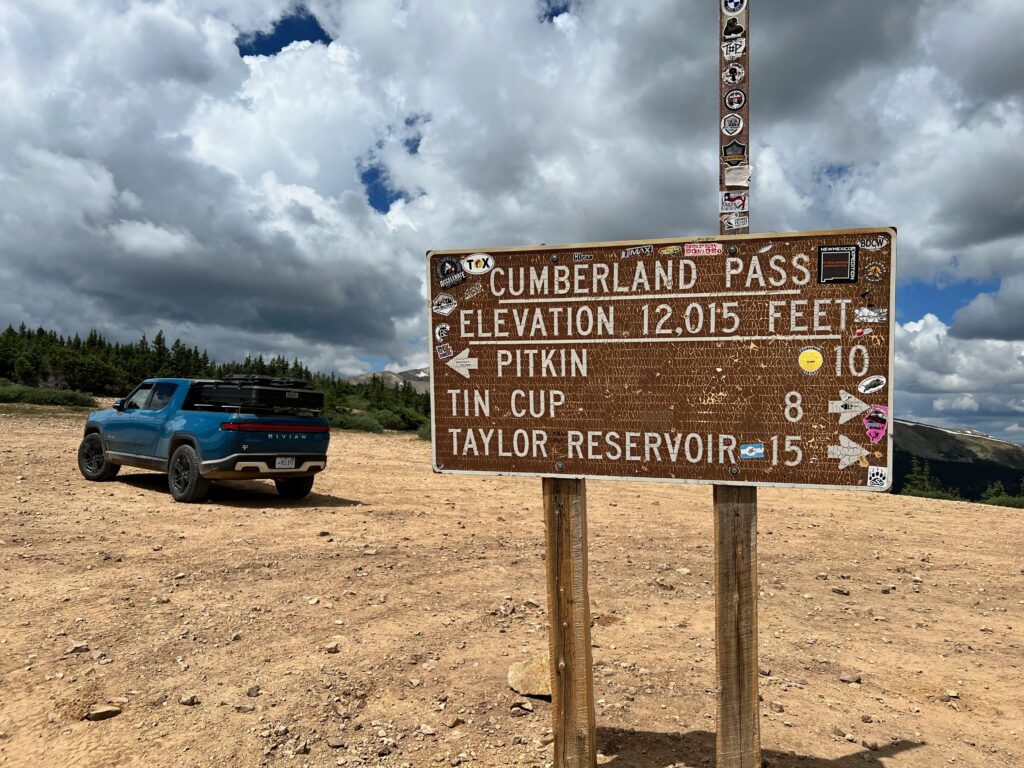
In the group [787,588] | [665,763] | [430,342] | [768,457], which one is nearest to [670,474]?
[768,457]

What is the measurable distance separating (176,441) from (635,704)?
→ 8.15m

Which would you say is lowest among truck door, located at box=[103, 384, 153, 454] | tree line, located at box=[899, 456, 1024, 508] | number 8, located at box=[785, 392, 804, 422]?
tree line, located at box=[899, 456, 1024, 508]

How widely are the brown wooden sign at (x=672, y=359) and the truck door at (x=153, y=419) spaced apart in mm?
8419

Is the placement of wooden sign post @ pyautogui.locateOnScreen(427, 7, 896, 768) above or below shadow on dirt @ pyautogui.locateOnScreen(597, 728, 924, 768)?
above

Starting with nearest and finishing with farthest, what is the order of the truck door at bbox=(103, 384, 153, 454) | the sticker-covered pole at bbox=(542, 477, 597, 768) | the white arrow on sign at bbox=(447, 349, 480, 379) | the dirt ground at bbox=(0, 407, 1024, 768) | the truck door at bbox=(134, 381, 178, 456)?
1. the sticker-covered pole at bbox=(542, 477, 597, 768)
2. the white arrow on sign at bbox=(447, 349, 480, 379)
3. the dirt ground at bbox=(0, 407, 1024, 768)
4. the truck door at bbox=(134, 381, 178, 456)
5. the truck door at bbox=(103, 384, 153, 454)

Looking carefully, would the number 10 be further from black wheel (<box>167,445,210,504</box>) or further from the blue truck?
black wheel (<box>167,445,210,504</box>)

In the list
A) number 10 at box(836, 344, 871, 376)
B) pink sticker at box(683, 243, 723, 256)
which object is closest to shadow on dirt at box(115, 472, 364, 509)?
pink sticker at box(683, 243, 723, 256)

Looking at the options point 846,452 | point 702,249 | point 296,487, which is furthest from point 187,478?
point 846,452

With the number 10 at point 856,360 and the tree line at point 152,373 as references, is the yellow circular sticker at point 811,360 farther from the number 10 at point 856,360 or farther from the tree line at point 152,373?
the tree line at point 152,373

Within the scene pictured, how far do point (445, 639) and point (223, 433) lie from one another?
18.9 feet

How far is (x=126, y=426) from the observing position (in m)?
10.7

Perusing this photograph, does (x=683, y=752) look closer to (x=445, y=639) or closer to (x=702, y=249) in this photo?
(x=445, y=639)

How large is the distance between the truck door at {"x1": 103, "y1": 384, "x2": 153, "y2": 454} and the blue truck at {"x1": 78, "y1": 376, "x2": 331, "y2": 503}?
2 cm

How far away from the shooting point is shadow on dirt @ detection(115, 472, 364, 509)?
9797 mm
